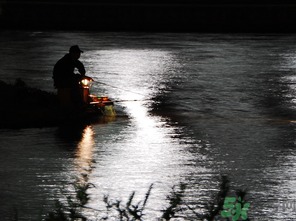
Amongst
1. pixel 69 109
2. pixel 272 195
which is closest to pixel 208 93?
pixel 69 109

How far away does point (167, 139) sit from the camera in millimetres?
14625

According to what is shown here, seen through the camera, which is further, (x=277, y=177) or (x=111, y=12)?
(x=111, y=12)

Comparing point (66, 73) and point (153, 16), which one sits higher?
point (66, 73)

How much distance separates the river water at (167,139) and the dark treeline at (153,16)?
427 inches

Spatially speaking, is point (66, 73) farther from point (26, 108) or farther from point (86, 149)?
point (86, 149)

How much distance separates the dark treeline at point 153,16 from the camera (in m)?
39.0

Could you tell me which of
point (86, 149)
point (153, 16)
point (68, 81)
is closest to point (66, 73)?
point (68, 81)

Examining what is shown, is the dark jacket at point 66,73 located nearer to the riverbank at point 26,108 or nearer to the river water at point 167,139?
the riverbank at point 26,108

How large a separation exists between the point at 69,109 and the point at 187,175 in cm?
491

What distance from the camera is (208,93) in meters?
20.1

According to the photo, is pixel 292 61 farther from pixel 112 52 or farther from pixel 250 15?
pixel 250 15

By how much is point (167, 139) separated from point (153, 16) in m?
26.7

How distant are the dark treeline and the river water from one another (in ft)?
35.6

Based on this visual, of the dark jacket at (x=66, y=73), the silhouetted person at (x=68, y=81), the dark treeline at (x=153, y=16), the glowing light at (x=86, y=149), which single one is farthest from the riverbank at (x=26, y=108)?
the dark treeline at (x=153, y=16)
